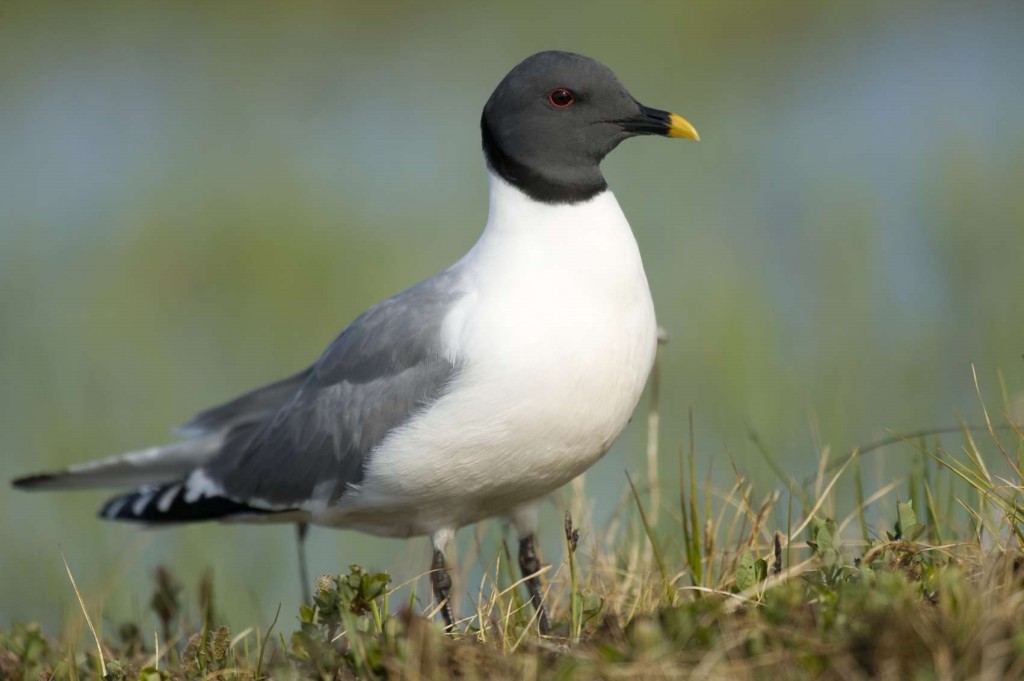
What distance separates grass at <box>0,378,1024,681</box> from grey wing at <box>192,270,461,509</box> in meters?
0.58

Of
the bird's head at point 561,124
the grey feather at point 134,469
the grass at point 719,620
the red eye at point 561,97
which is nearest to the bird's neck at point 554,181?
the bird's head at point 561,124

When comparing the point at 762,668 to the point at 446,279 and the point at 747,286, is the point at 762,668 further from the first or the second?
the point at 747,286

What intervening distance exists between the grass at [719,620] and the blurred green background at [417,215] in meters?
1.29

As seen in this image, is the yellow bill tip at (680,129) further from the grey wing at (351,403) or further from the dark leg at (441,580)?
the dark leg at (441,580)

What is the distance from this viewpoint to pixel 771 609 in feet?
11.7

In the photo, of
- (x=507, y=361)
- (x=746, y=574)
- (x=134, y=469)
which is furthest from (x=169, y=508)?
(x=746, y=574)

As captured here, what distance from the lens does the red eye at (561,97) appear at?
198 inches

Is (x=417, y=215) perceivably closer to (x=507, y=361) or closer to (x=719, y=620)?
(x=507, y=361)

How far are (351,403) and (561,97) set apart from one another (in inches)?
49.6

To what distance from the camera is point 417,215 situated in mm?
10438

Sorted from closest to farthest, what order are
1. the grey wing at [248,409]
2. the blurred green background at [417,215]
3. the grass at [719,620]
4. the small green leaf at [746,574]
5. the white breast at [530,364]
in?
the grass at [719,620], the small green leaf at [746,574], the white breast at [530,364], the grey wing at [248,409], the blurred green background at [417,215]

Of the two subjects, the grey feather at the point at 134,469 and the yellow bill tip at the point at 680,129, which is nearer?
the yellow bill tip at the point at 680,129

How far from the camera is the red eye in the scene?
502cm

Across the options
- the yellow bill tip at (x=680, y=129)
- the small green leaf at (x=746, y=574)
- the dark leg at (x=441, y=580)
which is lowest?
the dark leg at (x=441, y=580)
